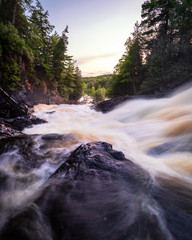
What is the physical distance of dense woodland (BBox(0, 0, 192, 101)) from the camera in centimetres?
1040

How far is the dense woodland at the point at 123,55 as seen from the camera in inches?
410

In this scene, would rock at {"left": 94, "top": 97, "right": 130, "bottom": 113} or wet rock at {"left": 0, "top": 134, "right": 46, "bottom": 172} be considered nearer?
wet rock at {"left": 0, "top": 134, "right": 46, "bottom": 172}

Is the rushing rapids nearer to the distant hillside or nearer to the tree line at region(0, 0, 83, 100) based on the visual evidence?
the tree line at region(0, 0, 83, 100)

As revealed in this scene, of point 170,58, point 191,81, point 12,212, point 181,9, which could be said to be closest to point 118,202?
point 12,212

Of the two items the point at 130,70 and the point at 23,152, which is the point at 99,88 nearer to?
the point at 130,70

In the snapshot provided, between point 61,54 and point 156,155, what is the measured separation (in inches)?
998

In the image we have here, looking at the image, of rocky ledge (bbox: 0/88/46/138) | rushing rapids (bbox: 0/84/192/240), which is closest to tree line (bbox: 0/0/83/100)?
rocky ledge (bbox: 0/88/46/138)

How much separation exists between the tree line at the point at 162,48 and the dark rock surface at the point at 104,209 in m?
17.8

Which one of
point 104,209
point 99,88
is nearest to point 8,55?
point 104,209

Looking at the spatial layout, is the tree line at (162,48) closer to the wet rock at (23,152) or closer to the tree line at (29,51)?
the tree line at (29,51)

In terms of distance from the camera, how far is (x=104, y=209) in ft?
4.13

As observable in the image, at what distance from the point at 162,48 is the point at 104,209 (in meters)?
22.1

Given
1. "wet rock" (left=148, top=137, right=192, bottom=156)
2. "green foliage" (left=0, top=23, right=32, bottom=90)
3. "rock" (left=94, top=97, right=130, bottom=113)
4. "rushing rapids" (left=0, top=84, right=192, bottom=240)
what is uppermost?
"green foliage" (left=0, top=23, right=32, bottom=90)

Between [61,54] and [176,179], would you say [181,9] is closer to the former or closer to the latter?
[61,54]
